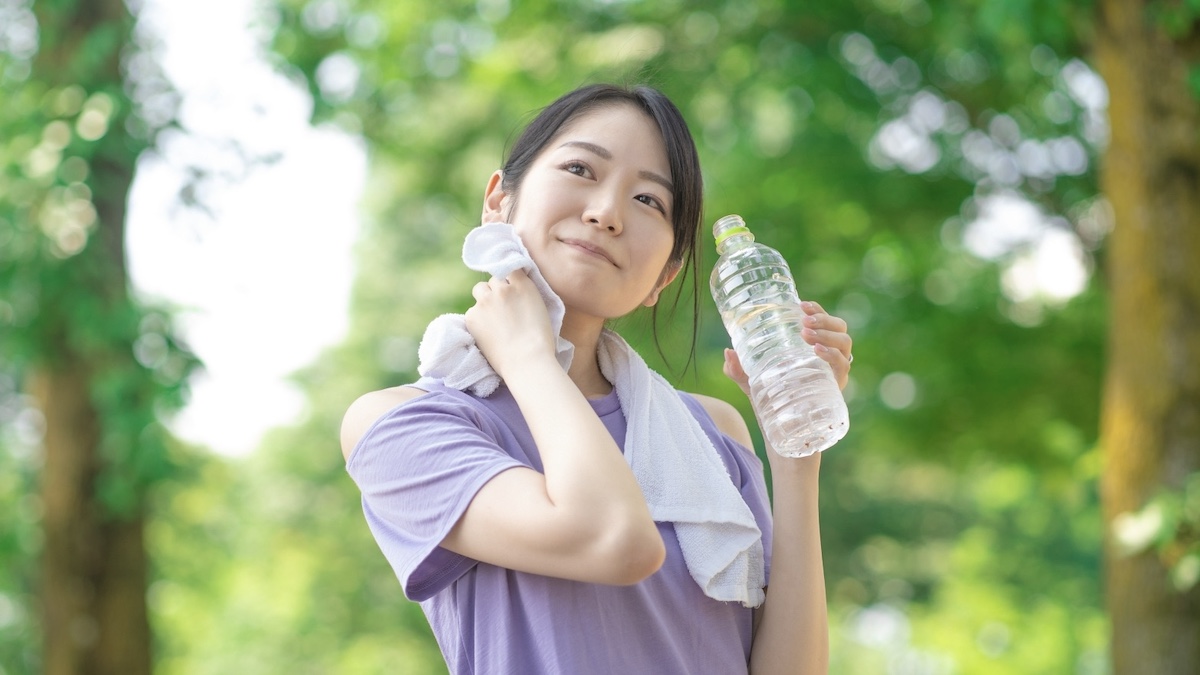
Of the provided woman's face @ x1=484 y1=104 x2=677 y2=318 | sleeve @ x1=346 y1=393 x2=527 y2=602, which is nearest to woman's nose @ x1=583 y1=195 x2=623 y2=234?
woman's face @ x1=484 y1=104 x2=677 y2=318

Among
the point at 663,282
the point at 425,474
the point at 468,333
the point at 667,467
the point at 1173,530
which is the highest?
the point at 1173,530

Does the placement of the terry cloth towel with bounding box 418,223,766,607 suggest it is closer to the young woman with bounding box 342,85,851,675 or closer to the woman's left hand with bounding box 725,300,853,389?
the young woman with bounding box 342,85,851,675

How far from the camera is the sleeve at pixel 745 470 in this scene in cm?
202

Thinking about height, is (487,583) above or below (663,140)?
below

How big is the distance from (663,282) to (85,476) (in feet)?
18.8

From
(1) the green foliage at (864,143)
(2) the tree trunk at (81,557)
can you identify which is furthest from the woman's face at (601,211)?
(2) the tree trunk at (81,557)

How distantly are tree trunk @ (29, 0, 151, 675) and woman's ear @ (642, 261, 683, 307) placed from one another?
5.22 metres

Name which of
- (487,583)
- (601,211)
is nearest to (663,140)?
(601,211)

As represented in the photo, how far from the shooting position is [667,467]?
1.84 metres

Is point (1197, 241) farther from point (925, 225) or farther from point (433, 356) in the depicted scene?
point (433, 356)

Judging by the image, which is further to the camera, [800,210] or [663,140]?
[800,210]

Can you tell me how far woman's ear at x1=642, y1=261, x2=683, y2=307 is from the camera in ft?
6.83

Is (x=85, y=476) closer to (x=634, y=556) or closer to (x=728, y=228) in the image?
(x=728, y=228)

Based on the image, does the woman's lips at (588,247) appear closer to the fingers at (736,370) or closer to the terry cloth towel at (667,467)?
the terry cloth towel at (667,467)
